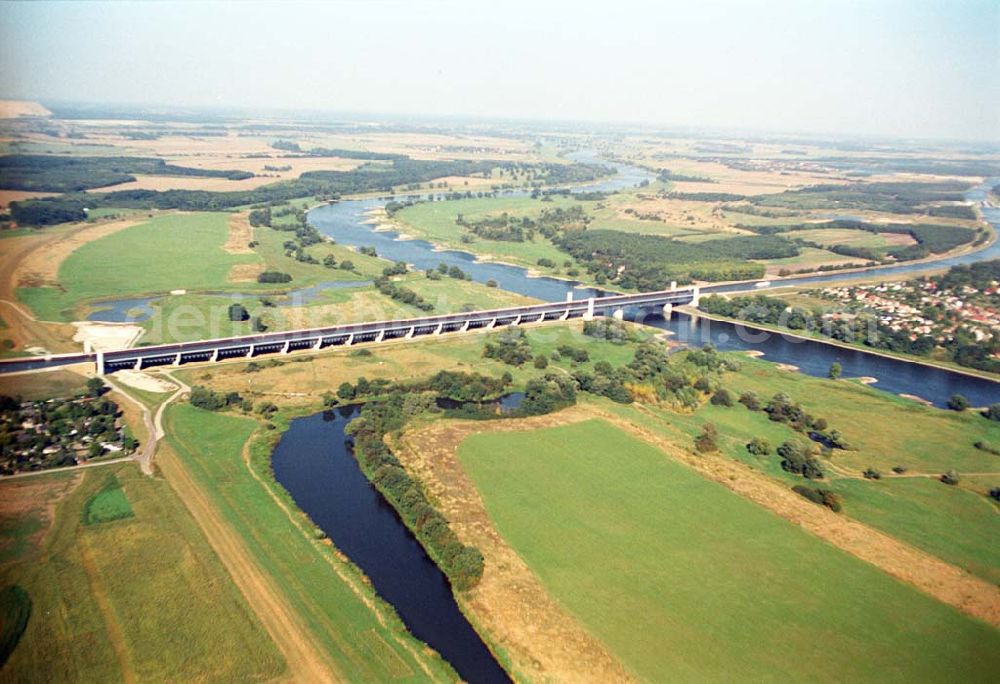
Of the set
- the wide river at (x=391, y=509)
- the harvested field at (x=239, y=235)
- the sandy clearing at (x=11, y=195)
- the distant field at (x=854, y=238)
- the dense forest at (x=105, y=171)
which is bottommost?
the wide river at (x=391, y=509)

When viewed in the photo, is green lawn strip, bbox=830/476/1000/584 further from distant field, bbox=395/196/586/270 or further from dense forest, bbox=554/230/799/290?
distant field, bbox=395/196/586/270

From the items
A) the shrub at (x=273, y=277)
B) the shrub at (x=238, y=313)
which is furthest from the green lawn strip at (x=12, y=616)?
the shrub at (x=273, y=277)

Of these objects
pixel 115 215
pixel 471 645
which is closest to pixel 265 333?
pixel 471 645

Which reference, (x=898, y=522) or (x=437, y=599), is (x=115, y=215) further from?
(x=898, y=522)

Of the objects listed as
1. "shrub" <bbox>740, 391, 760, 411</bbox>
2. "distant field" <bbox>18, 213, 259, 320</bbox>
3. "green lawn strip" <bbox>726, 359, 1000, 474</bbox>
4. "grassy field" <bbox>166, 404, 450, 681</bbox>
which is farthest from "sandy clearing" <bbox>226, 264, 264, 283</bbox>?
"shrub" <bbox>740, 391, 760, 411</bbox>

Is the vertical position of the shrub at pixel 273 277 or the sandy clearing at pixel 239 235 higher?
the sandy clearing at pixel 239 235

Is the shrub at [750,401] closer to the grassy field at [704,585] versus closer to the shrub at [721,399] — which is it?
the shrub at [721,399]

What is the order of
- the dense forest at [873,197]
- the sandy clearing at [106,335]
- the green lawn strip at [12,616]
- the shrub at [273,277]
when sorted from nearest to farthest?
the green lawn strip at [12,616] < the sandy clearing at [106,335] < the shrub at [273,277] < the dense forest at [873,197]
